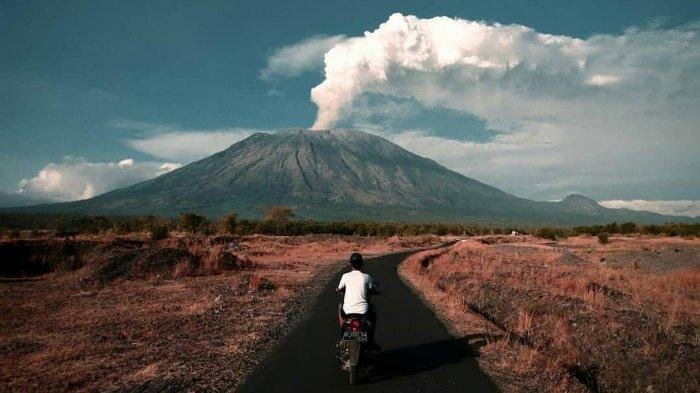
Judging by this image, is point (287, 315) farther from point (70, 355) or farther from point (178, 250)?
A: point (178, 250)

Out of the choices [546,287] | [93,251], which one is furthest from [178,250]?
[546,287]

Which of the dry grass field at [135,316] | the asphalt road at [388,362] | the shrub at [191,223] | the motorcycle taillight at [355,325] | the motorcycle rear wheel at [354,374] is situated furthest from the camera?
the shrub at [191,223]

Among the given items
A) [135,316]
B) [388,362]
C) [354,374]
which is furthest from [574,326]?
[135,316]

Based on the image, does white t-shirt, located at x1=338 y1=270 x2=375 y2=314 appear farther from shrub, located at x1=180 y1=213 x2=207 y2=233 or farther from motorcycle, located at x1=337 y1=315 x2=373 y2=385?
shrub, located at x1=180 y1=213 x2=207 y2=233

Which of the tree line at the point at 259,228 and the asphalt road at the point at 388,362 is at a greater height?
the tree line at the point at 259,228

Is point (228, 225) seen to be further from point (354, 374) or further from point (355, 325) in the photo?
point (354, 374)

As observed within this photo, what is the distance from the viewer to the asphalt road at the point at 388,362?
7945 millimetres

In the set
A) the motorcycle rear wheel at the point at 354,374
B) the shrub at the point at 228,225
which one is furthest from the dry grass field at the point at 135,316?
the shrub at the point at 228,225

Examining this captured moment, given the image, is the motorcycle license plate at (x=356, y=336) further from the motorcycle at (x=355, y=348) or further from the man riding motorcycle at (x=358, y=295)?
the man riding motorcycle at (x=358, y=295)

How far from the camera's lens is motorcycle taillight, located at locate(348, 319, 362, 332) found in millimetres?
8555

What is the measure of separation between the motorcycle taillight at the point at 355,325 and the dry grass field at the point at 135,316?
214cm

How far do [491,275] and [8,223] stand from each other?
138227mm

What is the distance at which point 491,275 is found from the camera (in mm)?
26359

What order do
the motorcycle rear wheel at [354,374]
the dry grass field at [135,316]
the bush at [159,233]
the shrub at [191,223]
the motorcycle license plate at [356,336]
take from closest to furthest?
the motorcycle rear wheel at [354,374] → the motorcycle license plate at [356,336] → the dry grass field at [135,316] → the bush at [159,233] → the shrub at [191,223]
